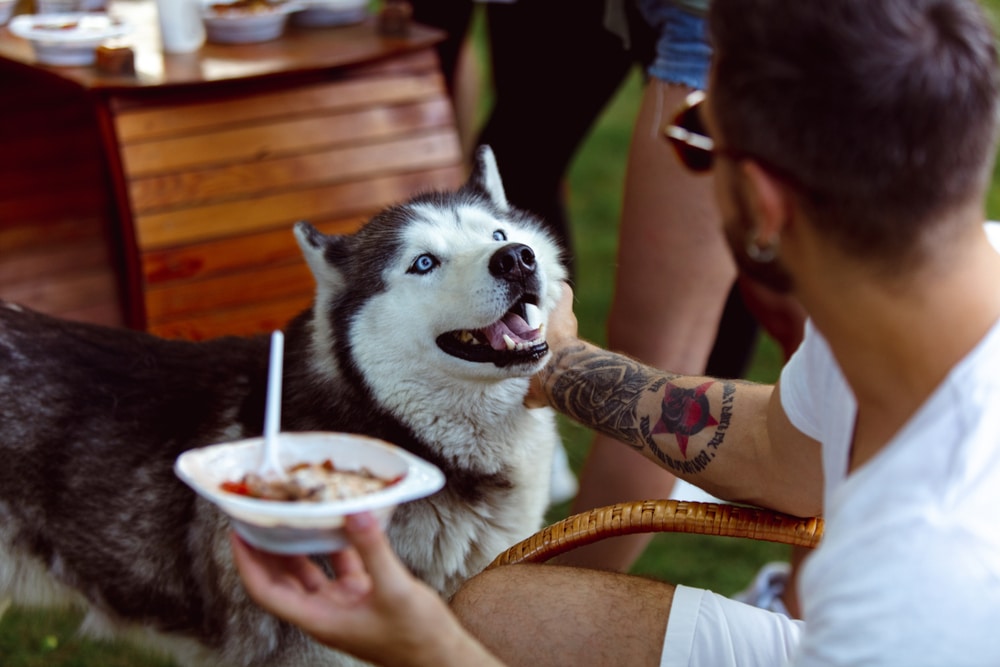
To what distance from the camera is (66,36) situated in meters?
3.18

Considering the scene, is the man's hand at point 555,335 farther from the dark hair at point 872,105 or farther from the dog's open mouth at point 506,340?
the dark hair at point 872,105

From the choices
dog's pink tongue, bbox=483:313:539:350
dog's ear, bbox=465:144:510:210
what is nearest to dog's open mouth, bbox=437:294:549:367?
dog's pink tongue, bbox=483:313:539:350

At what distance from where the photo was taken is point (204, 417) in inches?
86.7

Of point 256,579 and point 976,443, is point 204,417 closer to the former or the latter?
point 256,579

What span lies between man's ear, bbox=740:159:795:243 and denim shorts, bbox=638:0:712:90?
1.16 m

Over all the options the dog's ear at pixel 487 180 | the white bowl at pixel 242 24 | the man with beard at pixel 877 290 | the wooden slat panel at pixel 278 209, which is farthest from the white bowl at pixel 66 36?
the man with beard at pixel 877 290

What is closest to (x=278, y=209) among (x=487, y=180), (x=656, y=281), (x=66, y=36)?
(x=66, y=36)

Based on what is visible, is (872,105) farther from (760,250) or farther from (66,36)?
(66,36)

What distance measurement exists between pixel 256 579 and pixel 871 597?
73cm

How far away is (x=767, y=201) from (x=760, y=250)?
0.08 meters

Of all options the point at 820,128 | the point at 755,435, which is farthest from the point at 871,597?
the point at 755,435

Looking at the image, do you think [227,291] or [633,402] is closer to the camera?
[633,402]

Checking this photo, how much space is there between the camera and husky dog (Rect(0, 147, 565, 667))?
2111 millimetres

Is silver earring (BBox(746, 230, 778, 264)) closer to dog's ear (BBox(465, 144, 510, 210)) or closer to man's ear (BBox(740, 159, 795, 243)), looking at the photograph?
man's ear (BBox(740, 159, 795, 243))
